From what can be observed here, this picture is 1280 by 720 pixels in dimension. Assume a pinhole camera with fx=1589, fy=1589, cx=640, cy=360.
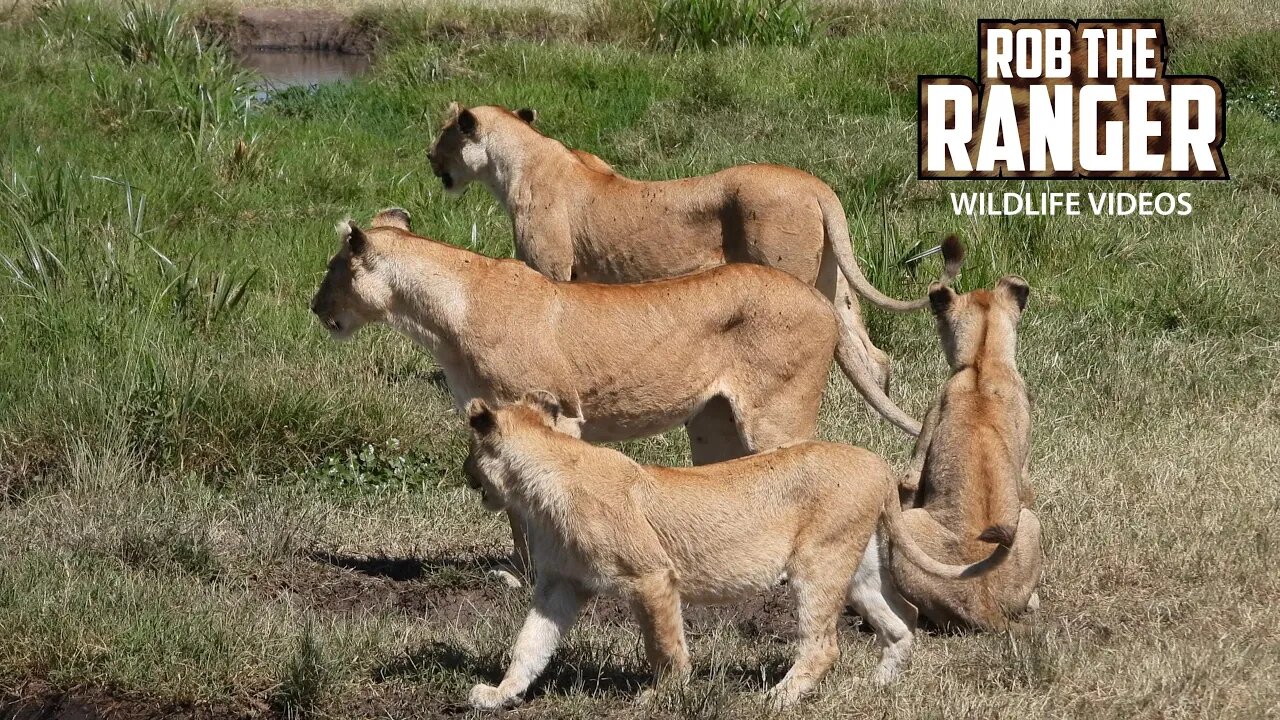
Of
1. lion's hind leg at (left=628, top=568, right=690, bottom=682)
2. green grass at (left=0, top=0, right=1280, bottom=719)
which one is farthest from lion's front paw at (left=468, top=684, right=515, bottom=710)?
lion's hind leg at (left=628, top=568, right=690, bottom=682)

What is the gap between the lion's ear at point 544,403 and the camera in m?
5.68

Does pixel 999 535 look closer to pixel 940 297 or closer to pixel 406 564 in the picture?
pixel 940 297

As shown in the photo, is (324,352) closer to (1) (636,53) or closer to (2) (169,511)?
(2) (169,511)

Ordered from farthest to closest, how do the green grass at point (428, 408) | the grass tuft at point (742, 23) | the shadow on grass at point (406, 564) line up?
the grass tuft at point (742, 23) < the shadow on grass at point (406, 564) < the green grass at point (428, 408)

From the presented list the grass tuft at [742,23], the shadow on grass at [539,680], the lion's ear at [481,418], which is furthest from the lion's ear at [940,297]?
the grass tuft at [742,23]

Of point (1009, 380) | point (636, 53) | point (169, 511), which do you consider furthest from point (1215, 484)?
point (636, 53)

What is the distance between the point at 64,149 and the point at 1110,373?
354 inches

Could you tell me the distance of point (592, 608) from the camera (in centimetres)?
677

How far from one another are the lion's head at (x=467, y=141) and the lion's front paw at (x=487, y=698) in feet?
14.1

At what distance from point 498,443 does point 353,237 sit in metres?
1.69

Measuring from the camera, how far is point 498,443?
17.8 feet

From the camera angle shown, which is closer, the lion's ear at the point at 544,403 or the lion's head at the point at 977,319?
the lion's ear at the point at 544,403

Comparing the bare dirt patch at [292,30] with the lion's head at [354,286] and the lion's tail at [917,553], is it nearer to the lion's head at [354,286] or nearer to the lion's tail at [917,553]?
the lion's head at [354,286]

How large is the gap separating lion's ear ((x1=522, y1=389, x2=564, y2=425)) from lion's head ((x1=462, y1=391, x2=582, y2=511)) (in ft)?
0.34
